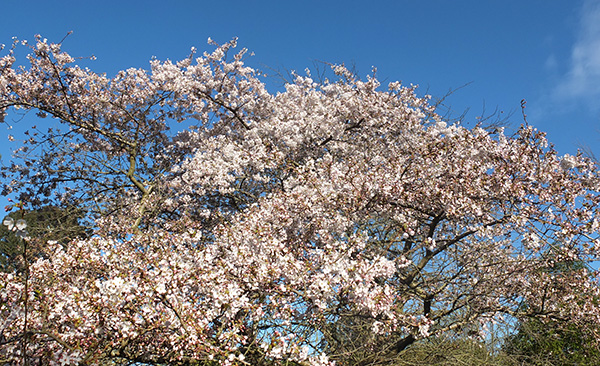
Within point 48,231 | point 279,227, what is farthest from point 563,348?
point 48,231

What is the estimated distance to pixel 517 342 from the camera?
1322cm

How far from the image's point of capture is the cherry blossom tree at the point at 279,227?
189 inches

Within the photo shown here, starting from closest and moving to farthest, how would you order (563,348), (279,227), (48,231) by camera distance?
(279,227)
(48,231)
(563,348)

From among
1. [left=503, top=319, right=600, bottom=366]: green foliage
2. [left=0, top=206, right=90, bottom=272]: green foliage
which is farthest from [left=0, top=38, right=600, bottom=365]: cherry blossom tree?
[left=503, top=319, right=600, bottom=366]: green foliage

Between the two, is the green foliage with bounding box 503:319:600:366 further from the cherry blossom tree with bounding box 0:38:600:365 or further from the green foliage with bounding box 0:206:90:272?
the green foliage with bounding box 0:206:90:272

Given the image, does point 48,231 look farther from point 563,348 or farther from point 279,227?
point 563,348

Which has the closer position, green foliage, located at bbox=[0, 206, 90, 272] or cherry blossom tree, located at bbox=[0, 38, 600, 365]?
cherry blossom tree, located at bbox=[0, 38, 600, 365]

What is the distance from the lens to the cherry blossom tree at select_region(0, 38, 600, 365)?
4809mm

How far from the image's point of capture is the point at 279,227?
7008mm

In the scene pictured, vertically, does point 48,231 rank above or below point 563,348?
above

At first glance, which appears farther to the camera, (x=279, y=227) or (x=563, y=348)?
(x=563, y=348)

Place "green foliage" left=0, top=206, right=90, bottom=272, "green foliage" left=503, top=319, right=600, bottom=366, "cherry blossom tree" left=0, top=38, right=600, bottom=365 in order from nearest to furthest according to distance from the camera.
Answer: "cherry blossom tree" left=0, top=38, right=600, bottom=365
"green foliage" left=0, top=206, right=90, bottom=272
"green foliage" left=503, top=319, right=600, bottom=366

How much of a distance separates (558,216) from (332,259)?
3.82 meters

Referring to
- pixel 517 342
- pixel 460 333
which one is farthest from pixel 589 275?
pixel 517 342
